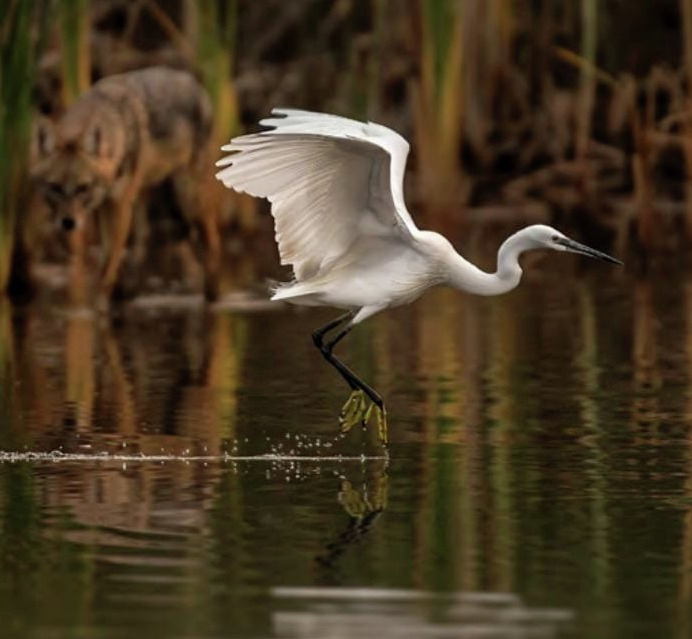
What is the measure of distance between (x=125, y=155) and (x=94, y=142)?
1.66 ft

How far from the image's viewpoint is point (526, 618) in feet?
22.1

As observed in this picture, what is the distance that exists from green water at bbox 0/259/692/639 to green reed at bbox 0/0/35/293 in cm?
77

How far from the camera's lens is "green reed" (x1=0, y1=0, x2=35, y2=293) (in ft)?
52.4

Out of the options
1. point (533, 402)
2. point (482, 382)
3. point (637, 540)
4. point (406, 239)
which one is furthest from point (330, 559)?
point (482, 382)

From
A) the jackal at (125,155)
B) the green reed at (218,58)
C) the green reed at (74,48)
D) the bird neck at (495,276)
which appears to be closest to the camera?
the bird neck at (495,276)

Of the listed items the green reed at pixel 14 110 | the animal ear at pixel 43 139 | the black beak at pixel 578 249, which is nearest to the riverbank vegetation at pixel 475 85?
the animal ear at pixel 43 139

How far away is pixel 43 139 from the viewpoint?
18094mm

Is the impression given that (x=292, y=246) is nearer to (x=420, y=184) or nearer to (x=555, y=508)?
(x=555, y=508)

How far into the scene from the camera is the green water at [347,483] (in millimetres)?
6957

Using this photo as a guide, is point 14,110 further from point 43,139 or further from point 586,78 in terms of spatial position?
point 586,78

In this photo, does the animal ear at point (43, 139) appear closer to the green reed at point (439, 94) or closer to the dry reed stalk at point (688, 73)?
the green reed at point (439, 94)

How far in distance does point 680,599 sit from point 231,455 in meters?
3.45

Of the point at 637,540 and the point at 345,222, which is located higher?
the point at 345,222

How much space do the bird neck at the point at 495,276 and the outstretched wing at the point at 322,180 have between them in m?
0.28
